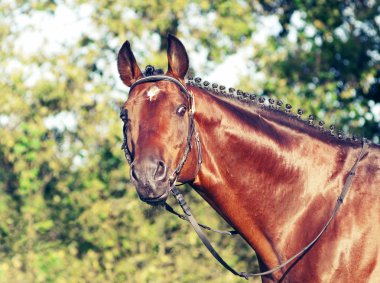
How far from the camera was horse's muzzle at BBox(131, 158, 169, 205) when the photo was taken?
386 centimetres

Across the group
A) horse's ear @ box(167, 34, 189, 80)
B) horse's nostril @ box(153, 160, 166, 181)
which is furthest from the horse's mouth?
horse's ear @ box(167, 34, 189, 80)

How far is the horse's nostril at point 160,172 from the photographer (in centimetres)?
389

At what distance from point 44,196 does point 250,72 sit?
3.59 metres

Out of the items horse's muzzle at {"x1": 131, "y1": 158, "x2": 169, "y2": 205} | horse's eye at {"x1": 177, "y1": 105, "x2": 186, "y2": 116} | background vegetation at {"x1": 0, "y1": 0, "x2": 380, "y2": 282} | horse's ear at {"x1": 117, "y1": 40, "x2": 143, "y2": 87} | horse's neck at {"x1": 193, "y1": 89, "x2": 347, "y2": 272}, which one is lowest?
Answer: background vegetation at {"x1": 0, "y1": 0, "x2": 380, "y2": 282}

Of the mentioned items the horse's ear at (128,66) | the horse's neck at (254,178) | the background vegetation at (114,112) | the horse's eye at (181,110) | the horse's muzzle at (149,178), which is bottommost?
the background vegetation at (114,112)

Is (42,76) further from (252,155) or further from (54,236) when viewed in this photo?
(252,155)

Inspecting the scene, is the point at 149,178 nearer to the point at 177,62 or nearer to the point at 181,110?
the point at 181,110

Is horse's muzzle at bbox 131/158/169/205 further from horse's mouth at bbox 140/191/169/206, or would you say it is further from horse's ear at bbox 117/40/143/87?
horse's ear at bbox 117/40/143/87

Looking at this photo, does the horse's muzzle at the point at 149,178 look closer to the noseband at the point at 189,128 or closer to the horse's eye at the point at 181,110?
the noseband at the point at 189,128

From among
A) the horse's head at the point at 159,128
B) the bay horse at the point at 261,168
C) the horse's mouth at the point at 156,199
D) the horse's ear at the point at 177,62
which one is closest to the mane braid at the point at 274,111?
the bay horse at the point at 261,168

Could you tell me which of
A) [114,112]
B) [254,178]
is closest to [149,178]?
[254,178]

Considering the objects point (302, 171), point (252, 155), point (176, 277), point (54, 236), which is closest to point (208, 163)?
point (252, 155)

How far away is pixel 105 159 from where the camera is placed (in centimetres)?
976

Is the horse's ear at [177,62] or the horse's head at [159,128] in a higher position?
the horse's ear at [177,62]
